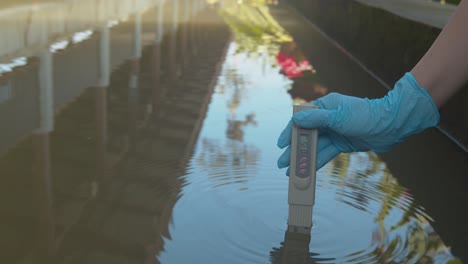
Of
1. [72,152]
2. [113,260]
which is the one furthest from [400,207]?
[72,152]

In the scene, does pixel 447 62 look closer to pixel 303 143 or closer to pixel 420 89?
pixel 420 89

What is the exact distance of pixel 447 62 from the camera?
344 centimetres

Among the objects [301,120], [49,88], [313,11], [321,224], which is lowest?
[313,11]

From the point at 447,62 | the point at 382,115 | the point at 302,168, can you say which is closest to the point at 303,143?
the point at 302,168

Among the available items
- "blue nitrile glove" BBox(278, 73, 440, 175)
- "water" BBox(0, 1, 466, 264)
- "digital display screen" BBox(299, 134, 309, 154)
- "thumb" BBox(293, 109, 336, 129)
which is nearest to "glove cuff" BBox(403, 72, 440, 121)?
"blue nitrile glove" BBox(278, 73, 440, 175)

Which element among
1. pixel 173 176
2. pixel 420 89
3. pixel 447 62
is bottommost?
pixel 173 176

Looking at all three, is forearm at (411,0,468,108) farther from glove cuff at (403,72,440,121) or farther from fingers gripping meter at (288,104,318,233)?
fingers gripping meter at (288,104,318,233)

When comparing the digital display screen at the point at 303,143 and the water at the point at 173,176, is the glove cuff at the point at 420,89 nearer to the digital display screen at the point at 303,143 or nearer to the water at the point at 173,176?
the digital display screen at the point at 303,143

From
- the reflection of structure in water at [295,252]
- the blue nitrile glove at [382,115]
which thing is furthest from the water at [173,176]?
the blue nitrile glove at [382,115]

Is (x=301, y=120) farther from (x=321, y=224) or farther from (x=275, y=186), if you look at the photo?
(x=275, y=186)

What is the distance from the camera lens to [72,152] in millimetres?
5758

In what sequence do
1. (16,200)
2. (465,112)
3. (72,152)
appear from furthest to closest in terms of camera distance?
(465,112) < (72,152) < (16,200)

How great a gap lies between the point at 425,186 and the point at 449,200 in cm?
31

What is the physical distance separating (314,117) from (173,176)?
1722 mm
